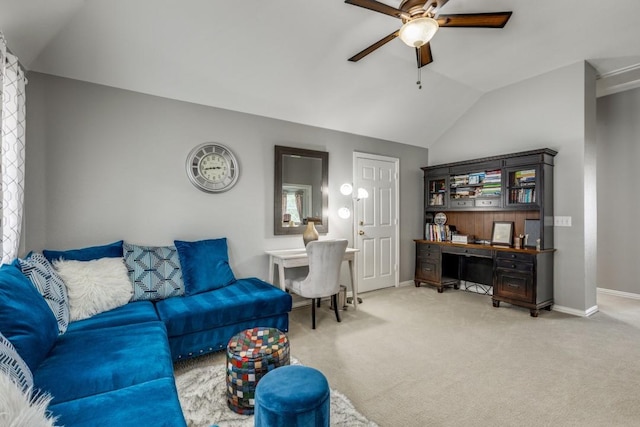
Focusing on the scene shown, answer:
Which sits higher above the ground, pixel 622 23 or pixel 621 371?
pixel 622 23

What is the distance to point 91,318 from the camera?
213 cm

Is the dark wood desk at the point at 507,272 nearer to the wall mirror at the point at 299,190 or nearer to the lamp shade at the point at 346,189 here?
the lamp shade at the point at 346,189

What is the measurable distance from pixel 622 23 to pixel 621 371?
3181 millimetres

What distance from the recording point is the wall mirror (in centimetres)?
376

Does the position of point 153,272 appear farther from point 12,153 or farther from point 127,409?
point 127,409

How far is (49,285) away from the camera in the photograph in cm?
199

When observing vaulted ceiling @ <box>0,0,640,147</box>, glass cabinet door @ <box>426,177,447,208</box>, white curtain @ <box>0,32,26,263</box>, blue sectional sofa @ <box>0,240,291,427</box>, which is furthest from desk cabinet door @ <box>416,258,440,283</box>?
white curtain @ <box>0,32,26,263</box>

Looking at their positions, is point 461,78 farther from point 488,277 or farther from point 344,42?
point 488,277

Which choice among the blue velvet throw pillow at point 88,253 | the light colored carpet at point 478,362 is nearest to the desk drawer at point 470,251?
the light colored carpet at point 478,362

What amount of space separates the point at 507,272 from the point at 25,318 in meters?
4.32

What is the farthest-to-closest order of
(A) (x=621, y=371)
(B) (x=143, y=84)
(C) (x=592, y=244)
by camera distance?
(C) (x=592, y=244), (B) (x=143, y=84), (A) (x=621, y=371)

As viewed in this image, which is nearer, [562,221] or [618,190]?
[562,221]

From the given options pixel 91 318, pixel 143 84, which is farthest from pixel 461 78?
pixel 91 318

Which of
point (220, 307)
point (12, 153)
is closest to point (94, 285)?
point (220, 307)
